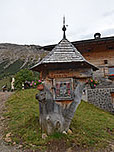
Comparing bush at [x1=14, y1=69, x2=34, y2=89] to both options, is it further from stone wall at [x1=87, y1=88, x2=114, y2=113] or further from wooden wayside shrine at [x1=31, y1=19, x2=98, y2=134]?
wooden wayside shrine at [x1=31, y1=19, x2=98, y2=134]

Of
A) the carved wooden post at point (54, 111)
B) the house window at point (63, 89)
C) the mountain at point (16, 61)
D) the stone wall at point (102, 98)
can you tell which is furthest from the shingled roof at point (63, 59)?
the mountain at point (16, 61)

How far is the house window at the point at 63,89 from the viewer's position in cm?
372

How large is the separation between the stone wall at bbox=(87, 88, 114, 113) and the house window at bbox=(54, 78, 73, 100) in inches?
246

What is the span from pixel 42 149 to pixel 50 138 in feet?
1.40

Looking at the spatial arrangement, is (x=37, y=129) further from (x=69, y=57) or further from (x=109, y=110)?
(x=109, y=110)

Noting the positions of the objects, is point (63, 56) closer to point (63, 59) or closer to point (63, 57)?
point (63, 57)

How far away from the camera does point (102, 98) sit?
9297 mm

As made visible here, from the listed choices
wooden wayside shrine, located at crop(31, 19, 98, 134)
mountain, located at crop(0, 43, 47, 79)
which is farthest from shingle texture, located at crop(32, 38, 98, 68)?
mountain, located at crop(0, 43, 47, 79)

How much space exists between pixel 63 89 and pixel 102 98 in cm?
661

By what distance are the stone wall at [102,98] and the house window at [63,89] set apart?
626cm

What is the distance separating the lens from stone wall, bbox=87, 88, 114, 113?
30.1 feet

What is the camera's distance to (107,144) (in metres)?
3.75

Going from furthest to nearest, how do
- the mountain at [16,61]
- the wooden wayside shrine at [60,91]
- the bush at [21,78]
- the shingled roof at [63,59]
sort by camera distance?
the mountain at [16,61], the bush at [21,78], the wooden wayside shrine at [60,91], the shingled roof at [63,59]

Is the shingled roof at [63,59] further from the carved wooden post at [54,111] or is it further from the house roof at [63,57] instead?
the carved wooden post at [54,111]
